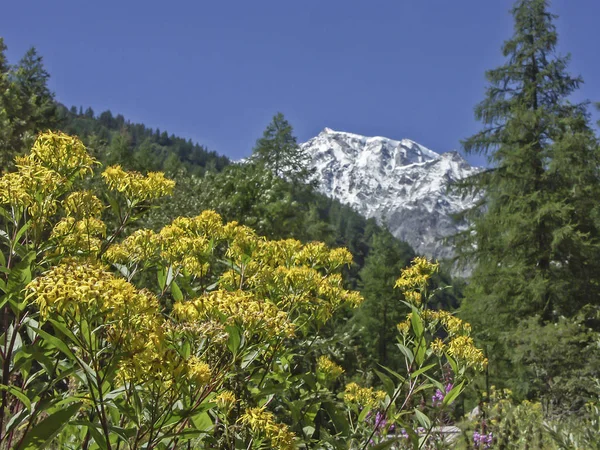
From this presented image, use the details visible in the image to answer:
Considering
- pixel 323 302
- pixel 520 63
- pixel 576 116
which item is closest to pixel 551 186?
pixel 576 116

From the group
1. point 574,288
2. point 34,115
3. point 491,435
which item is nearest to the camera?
point 491,435

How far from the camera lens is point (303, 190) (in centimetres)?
2089

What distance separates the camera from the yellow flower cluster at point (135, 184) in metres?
2.20

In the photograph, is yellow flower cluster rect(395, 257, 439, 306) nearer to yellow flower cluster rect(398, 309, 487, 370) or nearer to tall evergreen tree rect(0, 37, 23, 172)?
yellow flower cluster rect(398, 309, 487, 370)

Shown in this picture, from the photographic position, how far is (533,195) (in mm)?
13891

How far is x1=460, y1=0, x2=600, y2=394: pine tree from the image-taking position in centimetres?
1365

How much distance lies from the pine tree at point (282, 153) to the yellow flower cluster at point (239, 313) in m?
19.7

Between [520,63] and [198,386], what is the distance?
17.7 metres

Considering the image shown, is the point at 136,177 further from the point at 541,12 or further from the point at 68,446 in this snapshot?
the point at 541,12

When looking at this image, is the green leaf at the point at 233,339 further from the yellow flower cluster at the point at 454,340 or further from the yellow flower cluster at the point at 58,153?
the yellow flower cluster at the point at 454,340

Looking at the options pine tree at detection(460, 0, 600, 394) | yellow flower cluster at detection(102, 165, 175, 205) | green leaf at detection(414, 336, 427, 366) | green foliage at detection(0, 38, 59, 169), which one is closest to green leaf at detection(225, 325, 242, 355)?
yellow flower cluster at detection(102, 165, 175, 205)

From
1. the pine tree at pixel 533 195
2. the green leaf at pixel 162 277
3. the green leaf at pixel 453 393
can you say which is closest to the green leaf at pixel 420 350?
the green leaf at pixel 453 393

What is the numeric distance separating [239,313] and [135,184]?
1.06 metres

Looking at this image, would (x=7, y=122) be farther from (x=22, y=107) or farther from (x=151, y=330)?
(x=151, y=330)
